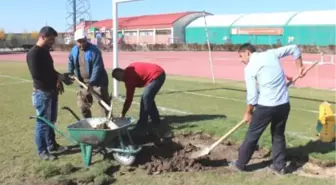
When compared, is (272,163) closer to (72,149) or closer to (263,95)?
(263,95)

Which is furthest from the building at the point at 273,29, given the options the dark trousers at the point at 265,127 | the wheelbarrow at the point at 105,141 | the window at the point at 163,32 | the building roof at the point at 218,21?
the wheelbarrow at the point at 105,141

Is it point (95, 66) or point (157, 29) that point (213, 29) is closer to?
point (157, 29)

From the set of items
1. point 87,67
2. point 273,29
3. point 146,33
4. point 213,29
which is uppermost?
point 213,29

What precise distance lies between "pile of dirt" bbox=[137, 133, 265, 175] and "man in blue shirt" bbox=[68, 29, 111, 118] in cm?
138

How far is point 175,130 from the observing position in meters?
8.16

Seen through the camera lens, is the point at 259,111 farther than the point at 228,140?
No

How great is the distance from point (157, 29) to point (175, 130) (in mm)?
60225

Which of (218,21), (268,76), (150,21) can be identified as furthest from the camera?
(150,21)

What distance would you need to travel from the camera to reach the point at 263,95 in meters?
5.57

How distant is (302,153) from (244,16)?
5606 centimetres

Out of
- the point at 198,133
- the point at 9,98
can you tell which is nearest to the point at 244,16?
the point at 9,98

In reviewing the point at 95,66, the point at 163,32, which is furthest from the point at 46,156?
the point at 163,32

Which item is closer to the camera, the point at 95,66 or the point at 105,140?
the point at 105,140

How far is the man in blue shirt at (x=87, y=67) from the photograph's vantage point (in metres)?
7.60
